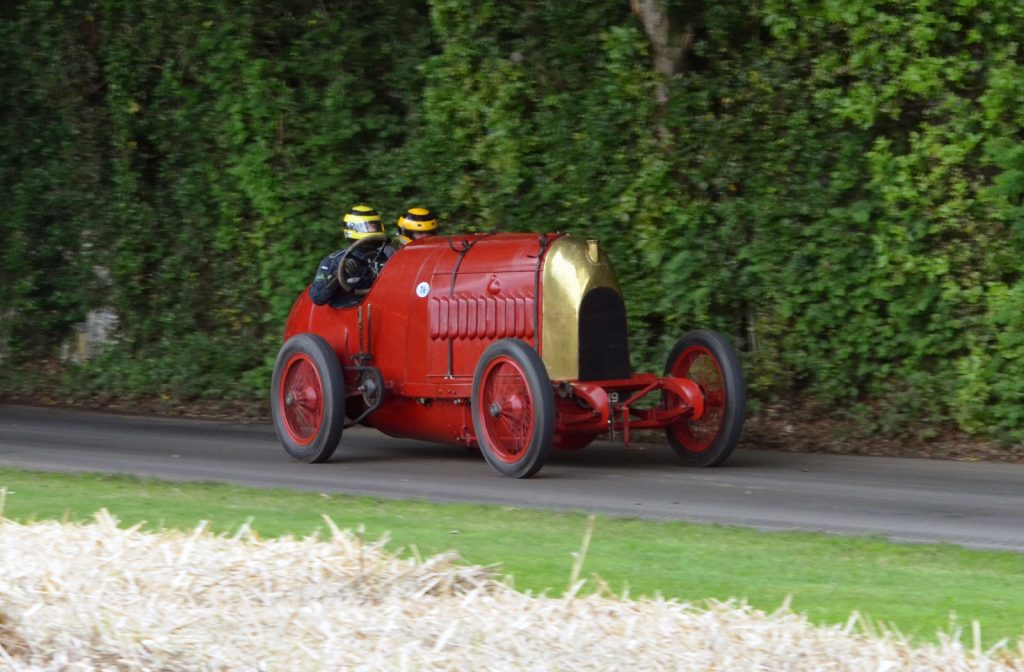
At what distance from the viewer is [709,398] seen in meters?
11.0

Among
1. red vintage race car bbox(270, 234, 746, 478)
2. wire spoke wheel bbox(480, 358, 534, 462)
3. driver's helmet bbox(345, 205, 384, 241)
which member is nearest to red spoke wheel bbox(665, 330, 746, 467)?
red vintage race car bbox(270, 234, 746, 478)

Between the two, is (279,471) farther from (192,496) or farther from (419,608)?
(419,608)

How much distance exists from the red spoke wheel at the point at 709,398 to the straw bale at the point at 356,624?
213 inches

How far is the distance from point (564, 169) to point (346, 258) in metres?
2.75

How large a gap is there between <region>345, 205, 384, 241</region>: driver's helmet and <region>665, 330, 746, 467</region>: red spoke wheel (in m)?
2.44

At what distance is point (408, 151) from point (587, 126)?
1946mm

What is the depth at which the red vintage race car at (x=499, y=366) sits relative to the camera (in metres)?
10.6

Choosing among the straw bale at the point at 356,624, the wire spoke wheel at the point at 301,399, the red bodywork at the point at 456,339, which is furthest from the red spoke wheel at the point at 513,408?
the straw bale at the point at 356,624

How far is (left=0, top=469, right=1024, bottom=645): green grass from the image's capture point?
6.14 m

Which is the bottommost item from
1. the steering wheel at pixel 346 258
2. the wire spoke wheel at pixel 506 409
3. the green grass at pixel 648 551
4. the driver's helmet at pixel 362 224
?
the green grass at pixel 648 551

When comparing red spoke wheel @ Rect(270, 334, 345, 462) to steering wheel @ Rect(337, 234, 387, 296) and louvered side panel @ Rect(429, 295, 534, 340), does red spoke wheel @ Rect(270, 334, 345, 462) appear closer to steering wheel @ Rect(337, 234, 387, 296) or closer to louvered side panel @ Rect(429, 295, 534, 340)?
steering wheel @ Rect(337, 234, 387, 296)

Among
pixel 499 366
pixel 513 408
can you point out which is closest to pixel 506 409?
pixel 513 408

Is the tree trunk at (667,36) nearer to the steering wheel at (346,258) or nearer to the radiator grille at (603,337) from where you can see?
the steering wheel at (346,258)

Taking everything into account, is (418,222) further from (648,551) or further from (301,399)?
(648,551)
